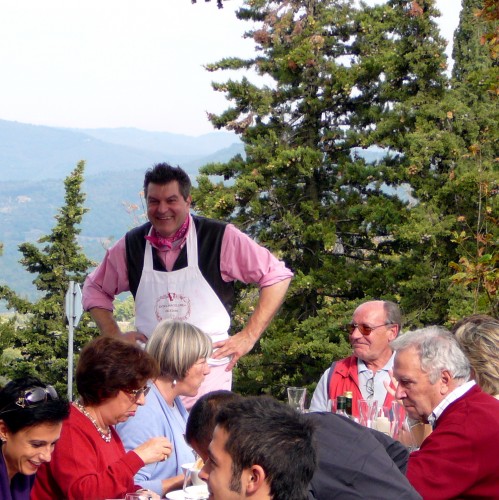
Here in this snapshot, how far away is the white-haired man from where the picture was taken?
3.04 meters

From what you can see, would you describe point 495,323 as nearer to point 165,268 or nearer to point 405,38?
point 165,268

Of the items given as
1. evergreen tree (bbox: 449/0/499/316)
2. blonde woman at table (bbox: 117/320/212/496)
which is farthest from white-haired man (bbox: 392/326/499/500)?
A: evergreen tree (bbox: 449/0/499/316)

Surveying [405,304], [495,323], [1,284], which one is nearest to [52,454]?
[495,323]

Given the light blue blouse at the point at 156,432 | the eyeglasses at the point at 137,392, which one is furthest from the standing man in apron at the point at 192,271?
the eyeglasses at the point at 137,392

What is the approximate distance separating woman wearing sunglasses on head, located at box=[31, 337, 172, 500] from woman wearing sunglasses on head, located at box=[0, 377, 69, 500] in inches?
6.7

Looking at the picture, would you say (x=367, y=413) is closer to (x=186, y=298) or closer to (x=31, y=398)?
(x=186, y=298)

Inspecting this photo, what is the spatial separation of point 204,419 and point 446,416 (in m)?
0.87

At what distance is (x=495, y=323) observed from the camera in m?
3.71

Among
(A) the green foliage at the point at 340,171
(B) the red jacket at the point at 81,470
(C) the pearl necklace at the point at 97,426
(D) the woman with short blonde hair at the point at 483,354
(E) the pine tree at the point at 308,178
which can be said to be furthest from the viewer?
(E) the pine tree at the point at 308,178

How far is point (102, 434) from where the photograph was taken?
10.8ft

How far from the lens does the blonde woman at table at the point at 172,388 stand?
3.62m

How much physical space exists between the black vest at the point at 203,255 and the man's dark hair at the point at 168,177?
0.55 ft

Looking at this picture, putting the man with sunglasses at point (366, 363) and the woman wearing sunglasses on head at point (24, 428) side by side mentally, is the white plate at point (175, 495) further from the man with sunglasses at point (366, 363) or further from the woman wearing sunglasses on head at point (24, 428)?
the man with sunglasses at point (366, 363)

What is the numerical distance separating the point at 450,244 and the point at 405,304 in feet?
5.21
